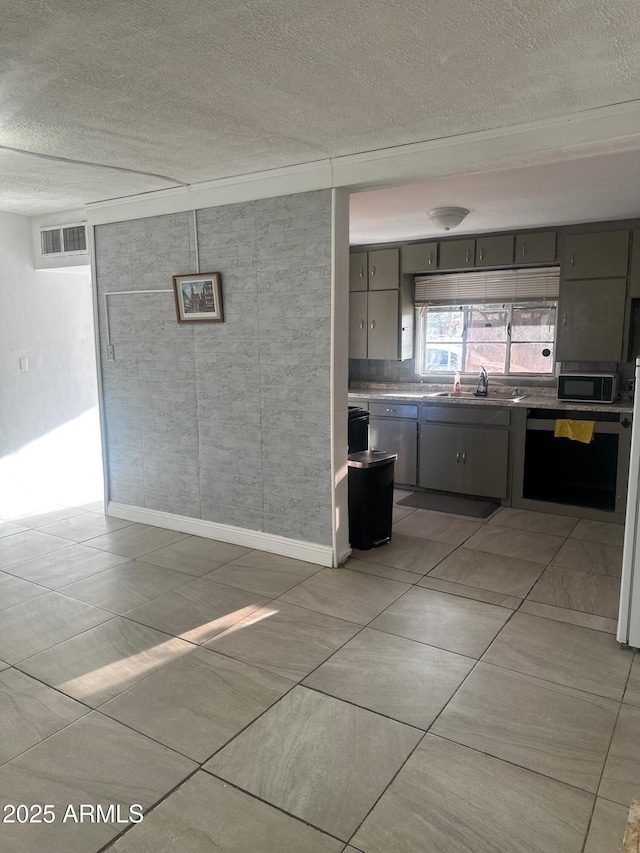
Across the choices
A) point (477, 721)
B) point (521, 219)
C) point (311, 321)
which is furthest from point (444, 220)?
point (477, 721)

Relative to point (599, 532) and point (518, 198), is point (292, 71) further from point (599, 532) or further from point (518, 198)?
point (599, 532)

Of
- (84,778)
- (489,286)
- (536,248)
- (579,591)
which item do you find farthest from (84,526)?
(536,248)

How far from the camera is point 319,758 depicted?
210cm

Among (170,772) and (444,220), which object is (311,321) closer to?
(444,220)

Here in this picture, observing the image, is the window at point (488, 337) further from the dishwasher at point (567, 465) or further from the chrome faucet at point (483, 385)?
the dishwasher at point (567, 465)

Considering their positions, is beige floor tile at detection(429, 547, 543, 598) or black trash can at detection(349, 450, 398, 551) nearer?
beige floor tile at detection(429, 547, 543, 598)

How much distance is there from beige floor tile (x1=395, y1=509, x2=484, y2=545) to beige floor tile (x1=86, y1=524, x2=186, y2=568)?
5.66 feet

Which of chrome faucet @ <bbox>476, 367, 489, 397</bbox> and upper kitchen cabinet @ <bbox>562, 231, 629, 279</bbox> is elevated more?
upper kitchen cabinet @ <bbox>562, 231, 629, 279</bbox>

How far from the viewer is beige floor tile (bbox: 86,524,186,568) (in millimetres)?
4180

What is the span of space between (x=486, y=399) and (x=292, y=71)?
3.50 metres

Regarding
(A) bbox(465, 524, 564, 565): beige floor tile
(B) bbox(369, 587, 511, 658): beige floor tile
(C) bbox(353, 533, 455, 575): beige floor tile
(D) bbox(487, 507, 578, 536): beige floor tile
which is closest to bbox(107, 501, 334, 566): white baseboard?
(C) bbox(353, 533, 455, 575): beige floor tile

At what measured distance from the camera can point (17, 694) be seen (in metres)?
2.49

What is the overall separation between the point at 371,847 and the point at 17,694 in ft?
5.28

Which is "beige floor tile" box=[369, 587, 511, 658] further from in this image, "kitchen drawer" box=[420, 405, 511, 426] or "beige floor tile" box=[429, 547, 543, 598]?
"kitchen drawer" box=[420, 405, 511, 426]
